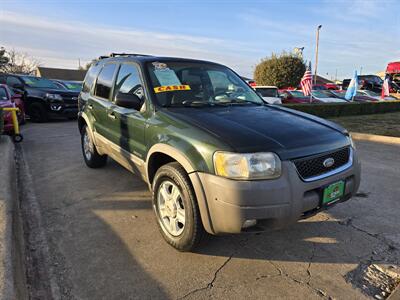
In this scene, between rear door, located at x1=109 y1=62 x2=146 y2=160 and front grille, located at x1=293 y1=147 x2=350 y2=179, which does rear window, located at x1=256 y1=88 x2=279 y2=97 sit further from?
front grille, located at x1=293 y1=147 x2=350 y2=179

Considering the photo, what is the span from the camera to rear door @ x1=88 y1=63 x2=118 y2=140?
176 inches

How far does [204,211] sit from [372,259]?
1613mm

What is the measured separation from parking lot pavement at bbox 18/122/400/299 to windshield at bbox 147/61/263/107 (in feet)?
4.61

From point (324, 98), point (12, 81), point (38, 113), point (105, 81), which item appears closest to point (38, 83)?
point (12, 81)

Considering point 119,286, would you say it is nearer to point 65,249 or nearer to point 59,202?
point 65,249

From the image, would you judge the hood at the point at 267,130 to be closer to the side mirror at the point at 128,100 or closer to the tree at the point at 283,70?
the side mirror at the point at 128,100

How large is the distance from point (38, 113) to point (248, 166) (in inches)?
446

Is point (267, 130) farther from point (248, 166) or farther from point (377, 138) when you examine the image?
point (377, 138)

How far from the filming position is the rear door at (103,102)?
176 inches

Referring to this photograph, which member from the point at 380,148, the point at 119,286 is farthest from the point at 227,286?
the point at 380,148

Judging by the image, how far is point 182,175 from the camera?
2.87 m

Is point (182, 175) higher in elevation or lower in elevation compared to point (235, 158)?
lower

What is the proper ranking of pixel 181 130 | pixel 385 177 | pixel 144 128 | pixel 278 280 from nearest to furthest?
1. pixel 278 280
2. pixel 181 130
3. pixel 144 128
4. pixel 385 177

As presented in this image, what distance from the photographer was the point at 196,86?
3.86m
